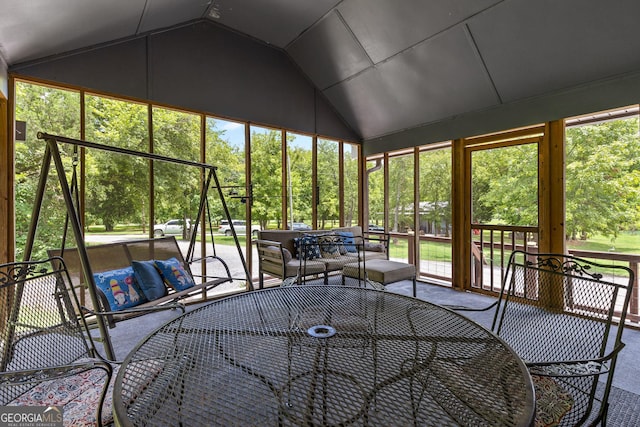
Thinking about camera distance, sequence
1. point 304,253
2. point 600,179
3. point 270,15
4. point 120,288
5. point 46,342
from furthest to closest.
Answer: point 304,253 → point 270,15 → point 600,179 → point 120,288 → point 46,342

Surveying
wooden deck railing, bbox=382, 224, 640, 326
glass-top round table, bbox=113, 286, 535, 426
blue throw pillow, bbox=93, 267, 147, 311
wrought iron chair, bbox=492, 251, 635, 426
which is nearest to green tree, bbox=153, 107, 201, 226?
blue throw pillow, bbox=93, 267, 147, 311

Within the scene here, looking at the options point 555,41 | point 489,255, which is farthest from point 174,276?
point 555,41

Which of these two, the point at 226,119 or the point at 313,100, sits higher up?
the point at 313,100

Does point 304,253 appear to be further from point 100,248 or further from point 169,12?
point 169,12

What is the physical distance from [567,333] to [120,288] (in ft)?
10.2

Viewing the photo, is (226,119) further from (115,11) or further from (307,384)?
(307,384)

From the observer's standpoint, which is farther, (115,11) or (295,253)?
(295,253)

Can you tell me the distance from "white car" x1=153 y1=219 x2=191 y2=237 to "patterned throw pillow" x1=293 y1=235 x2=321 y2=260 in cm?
145

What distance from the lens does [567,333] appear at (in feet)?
5.65

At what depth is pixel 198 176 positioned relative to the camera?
414 cm

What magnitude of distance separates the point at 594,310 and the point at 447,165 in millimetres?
A: 3456

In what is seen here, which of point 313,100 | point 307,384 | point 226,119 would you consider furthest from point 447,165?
point 307,384

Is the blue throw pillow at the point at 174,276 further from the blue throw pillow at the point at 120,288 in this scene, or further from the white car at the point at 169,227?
the white car at the point at 169,227

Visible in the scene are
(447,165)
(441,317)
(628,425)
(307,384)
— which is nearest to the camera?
(307,384)
